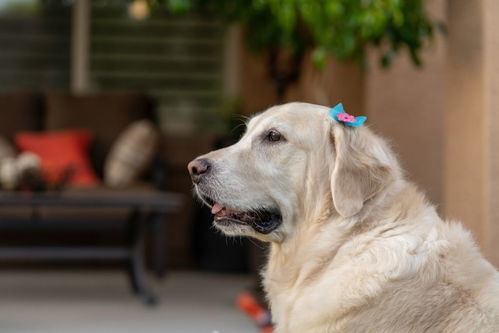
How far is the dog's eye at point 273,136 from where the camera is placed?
2.33 m

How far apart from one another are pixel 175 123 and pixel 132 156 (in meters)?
2.40

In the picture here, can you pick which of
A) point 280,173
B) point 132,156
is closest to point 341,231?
point 280,173

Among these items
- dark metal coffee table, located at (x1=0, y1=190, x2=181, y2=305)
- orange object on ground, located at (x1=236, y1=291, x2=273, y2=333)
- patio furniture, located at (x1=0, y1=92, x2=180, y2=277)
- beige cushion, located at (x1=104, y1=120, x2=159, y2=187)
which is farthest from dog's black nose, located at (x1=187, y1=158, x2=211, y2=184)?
patio furniture, located at (x1=0, y1=92, x2=180, y2=277)

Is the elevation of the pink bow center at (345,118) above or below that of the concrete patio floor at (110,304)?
above

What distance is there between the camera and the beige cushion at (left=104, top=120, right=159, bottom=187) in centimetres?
608

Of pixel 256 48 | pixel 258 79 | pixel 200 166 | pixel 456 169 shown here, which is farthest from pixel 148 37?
pixel 200 166

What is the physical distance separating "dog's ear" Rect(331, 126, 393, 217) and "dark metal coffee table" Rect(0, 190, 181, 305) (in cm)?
260

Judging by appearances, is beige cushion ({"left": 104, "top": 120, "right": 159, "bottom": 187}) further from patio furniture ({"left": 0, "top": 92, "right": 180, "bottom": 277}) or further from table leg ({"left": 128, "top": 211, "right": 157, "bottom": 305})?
table leg ({"left": 128, "top": 211, "right": 157, "bottom": 305})

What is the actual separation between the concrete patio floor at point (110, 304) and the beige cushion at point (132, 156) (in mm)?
744

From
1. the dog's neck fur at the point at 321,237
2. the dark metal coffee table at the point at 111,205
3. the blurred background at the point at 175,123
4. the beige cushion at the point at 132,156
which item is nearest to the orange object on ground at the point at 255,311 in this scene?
the blurred background at the point at 175,123

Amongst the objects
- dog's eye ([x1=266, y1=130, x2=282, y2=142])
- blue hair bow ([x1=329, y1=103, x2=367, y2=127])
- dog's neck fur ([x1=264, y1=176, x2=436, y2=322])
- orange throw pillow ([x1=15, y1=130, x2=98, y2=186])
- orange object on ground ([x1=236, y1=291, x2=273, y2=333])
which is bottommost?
orange object on ground ([x1=236, y1=291, x2=273, y2=333])

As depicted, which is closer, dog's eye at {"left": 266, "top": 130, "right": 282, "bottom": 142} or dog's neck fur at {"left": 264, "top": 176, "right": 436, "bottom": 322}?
dog's neck fur at {"left": 264, "top": 176, "right": 436, "bottom": 322}

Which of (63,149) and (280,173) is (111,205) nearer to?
(63,149)

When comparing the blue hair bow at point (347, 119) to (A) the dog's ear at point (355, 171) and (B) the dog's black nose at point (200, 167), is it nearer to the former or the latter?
(A) the dog's ear at point (355, 171)
